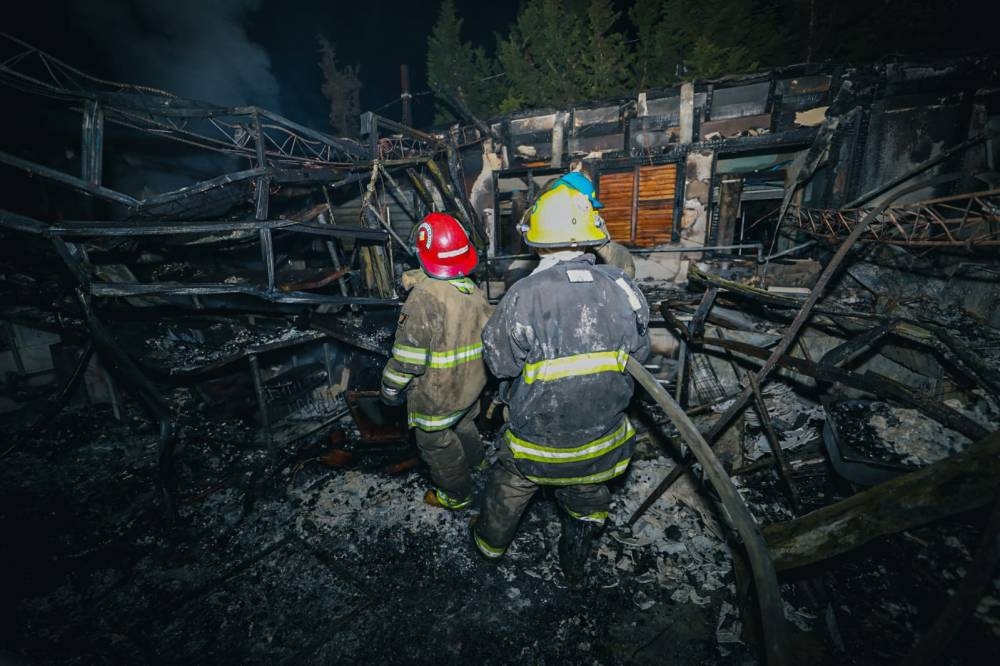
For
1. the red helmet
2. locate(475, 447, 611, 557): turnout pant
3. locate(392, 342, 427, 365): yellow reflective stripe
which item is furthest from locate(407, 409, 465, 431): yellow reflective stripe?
the red helmet

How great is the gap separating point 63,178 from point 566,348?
3813 mm

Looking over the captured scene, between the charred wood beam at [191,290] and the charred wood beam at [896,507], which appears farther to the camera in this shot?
the charred wood beam at [191,290]

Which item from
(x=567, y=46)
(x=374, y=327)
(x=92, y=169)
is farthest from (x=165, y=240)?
(x=567, y=46)

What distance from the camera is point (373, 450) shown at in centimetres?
384

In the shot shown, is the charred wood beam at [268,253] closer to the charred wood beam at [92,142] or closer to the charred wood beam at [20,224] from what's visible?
the charred wood beam at [92,142]

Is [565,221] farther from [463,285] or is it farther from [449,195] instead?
[449,195]

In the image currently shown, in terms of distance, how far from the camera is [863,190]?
7.96 m

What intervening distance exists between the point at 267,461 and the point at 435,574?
2.12 meters

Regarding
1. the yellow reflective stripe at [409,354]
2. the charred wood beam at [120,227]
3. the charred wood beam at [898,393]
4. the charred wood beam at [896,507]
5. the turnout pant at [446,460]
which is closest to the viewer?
the charred wood beam at [896,507]

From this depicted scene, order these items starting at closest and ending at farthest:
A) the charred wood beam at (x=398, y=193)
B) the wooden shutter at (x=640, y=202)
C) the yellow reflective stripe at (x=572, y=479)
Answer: the yellow reflective stripe at (x=572, y=479) < the charred wood beam at (x=398, y=193) < the wooden shutter at (x=640, y=202)

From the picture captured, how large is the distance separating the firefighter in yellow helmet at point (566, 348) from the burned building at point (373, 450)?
337 millimetres

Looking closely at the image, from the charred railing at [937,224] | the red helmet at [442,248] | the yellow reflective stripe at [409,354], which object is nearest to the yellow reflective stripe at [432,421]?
the yellow reflective stripe at [409,354]

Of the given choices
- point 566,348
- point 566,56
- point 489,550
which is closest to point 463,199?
point 566,348

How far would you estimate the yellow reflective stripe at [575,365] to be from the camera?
6.70 ft
